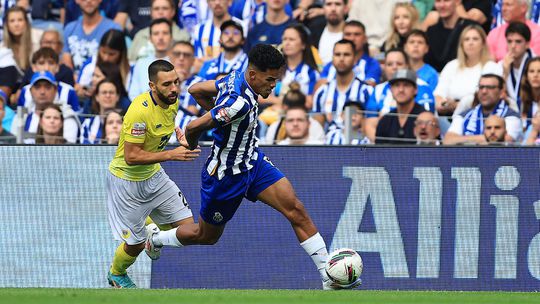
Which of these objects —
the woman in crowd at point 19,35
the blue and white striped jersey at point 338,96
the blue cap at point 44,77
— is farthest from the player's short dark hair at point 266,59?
the woman in crowd at point 19,35

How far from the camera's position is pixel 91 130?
16562mm

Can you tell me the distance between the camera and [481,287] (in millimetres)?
13008

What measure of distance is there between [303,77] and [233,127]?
6709mm

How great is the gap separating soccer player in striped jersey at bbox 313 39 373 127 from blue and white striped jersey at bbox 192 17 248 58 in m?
2.26

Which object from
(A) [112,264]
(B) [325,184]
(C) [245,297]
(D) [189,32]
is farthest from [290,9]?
(C) [245,297]

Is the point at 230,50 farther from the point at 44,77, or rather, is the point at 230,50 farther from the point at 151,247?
the point at 151,247

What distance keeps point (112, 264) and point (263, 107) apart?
5287mm

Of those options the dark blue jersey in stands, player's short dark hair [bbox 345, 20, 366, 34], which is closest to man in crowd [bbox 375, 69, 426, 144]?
player's short dark hair [bbox 345, 20, 366, 34]

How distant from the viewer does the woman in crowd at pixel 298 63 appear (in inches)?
691

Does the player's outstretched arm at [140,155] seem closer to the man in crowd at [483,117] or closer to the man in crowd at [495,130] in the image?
the man in crowd at [483,117]

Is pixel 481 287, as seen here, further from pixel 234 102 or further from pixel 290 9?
pixel 290 9

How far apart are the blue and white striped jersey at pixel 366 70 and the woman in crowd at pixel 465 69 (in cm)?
101

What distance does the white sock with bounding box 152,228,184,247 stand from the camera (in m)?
12.0

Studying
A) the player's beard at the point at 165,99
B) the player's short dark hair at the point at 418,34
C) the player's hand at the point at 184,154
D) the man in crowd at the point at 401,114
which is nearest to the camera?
the player's hand at the point at 184,154
